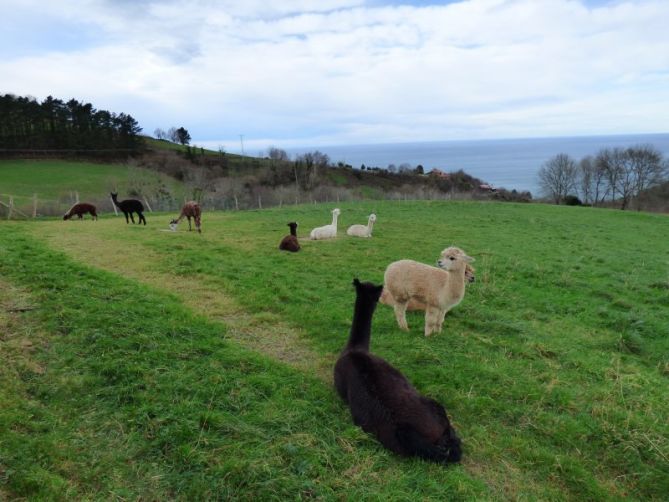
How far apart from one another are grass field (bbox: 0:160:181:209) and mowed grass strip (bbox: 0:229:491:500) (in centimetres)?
4335

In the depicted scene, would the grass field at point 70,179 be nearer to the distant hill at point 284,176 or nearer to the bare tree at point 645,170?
the distant hill at point 284,176

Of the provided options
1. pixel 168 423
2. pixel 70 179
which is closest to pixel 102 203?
pixel 70 179

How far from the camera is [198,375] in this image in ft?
16.7

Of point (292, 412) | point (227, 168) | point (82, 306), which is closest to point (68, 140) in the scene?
point (227, 168)

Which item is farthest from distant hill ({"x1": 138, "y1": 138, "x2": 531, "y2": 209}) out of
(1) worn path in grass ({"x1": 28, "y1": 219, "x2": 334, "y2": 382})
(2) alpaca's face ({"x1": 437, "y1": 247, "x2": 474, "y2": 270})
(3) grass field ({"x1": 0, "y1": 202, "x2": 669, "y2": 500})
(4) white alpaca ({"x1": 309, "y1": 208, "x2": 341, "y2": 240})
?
(2) alpaca's face ({"x1": 437, "y1": 247, "x2": 474, "y2": 270})

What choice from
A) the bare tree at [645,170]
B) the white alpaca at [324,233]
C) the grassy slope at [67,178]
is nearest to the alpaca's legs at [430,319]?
the white alpaca at [324,233]

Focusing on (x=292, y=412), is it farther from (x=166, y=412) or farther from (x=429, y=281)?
(x=429, y=281)

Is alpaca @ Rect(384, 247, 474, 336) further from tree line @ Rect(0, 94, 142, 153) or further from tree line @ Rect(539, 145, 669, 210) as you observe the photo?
tree line @ Rect(0, 94, 142, 153)

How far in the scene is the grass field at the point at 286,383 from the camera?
3.61 metres

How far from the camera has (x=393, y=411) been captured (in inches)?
161

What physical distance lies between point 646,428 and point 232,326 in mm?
5579

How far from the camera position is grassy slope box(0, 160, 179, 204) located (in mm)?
47781

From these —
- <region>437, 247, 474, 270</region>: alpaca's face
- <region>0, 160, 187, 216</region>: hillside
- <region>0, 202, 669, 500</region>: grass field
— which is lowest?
<region>0, 202, 669, 500</region>: grass field

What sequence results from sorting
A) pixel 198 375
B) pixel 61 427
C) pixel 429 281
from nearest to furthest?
1. pixel 61 427
2. pixel 198 375
3. pixel 429 281
